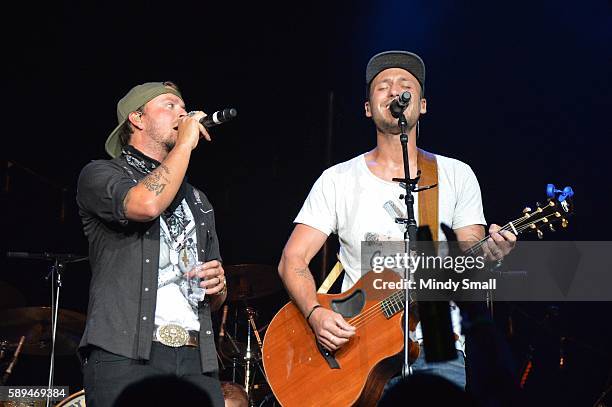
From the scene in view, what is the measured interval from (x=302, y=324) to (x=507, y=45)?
3.87 m

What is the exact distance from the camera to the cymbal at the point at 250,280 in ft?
24.4

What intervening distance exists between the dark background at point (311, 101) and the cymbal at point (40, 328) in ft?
3.14

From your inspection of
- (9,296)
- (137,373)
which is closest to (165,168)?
(137,373)

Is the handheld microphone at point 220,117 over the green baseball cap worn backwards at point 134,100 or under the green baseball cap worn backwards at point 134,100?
under

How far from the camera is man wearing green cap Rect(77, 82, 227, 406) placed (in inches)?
125

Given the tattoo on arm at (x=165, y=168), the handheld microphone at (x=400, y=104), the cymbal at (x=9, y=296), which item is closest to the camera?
the tattoo on arm at (x=165, y=168)

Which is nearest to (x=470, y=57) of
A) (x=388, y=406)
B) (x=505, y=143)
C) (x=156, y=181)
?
(x=505, y=143)

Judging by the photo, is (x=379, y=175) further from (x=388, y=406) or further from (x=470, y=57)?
(x=470, y=57)

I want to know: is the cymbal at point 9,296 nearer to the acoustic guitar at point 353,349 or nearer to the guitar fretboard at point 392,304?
the acoustic guitar at point 353,349

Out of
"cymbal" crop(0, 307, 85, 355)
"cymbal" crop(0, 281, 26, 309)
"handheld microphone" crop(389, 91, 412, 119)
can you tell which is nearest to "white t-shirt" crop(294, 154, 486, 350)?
"handheld microphone" crop(389, 91, 412, 119)

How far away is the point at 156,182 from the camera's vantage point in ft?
10.8

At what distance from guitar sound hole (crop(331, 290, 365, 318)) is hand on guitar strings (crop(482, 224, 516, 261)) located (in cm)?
69

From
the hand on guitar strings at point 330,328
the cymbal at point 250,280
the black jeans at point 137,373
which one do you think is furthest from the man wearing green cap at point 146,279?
the cymbal at point 250,280

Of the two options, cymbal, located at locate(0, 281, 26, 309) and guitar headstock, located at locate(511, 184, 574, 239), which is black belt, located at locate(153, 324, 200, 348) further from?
cymbal, located at locate(0, 281, 26, 309)
